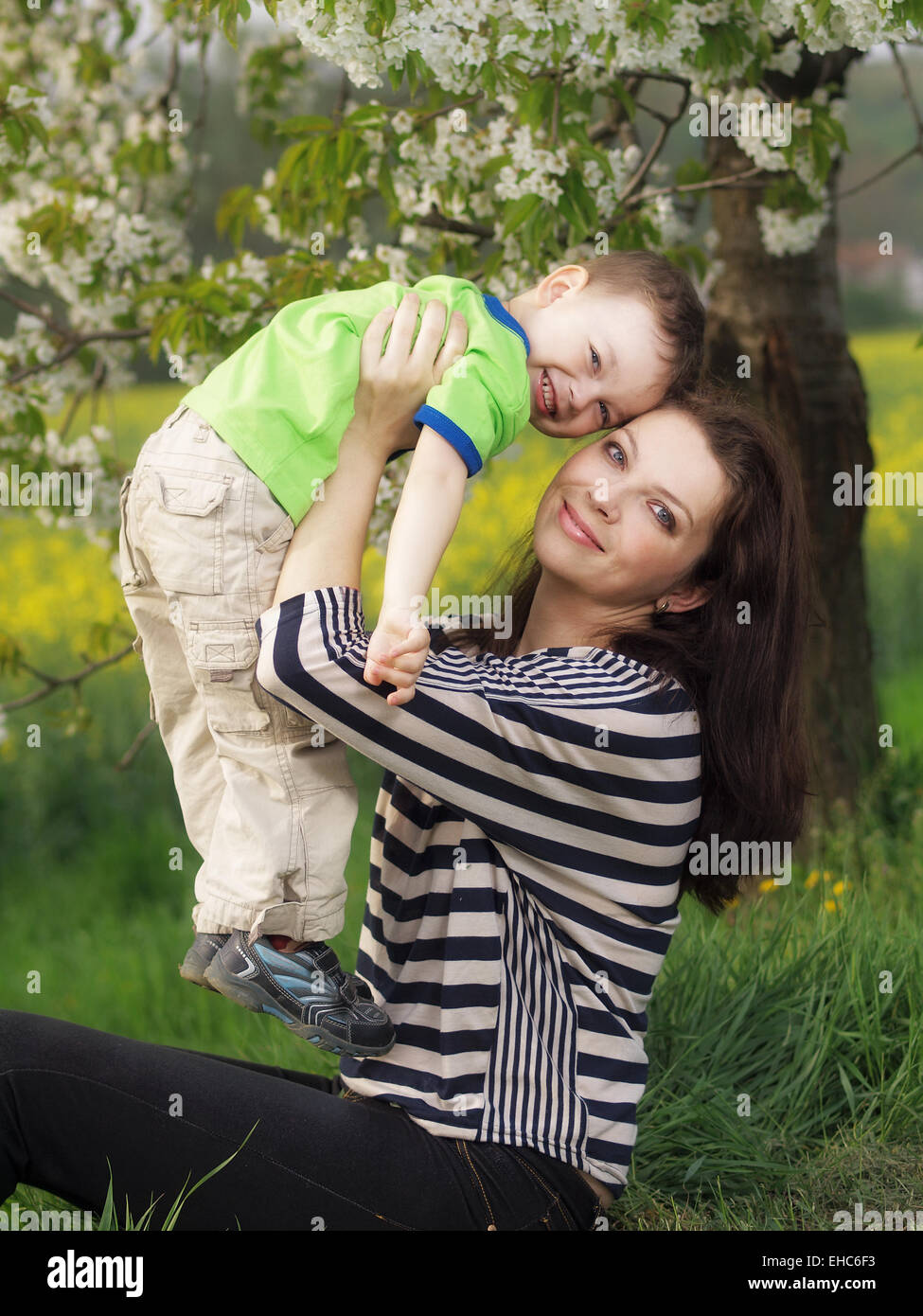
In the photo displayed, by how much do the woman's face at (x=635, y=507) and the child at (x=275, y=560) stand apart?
193 mm

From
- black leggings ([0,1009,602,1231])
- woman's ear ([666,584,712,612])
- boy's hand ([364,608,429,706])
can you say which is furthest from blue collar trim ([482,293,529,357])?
black leggings ([0,1009,602,1231])

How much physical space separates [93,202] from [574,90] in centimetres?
146

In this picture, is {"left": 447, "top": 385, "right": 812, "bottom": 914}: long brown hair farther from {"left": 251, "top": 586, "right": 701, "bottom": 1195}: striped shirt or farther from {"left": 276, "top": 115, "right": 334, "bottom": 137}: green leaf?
{"left": 276, "top": 115, "right": 334, "bottom": 137}: green leaf

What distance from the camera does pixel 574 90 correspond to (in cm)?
285

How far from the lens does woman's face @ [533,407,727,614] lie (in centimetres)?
215

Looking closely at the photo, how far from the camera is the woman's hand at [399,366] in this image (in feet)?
6.72

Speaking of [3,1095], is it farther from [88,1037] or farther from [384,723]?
[384,723]

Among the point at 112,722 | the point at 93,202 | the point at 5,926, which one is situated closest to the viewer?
the point at 93,202

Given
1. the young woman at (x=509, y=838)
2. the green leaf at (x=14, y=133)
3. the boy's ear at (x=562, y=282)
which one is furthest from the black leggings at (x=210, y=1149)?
the green leaf at (x=14, y=133)

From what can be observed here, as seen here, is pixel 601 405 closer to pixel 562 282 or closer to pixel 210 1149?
pixel 562 282

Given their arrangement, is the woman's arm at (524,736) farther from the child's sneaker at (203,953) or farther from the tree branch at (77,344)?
the tree branch at (77,344)

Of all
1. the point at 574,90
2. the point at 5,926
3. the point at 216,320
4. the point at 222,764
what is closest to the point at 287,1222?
the point at 222,764

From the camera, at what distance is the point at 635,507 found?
2.15 metres

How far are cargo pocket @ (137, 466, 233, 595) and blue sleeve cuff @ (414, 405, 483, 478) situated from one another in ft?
1.07
